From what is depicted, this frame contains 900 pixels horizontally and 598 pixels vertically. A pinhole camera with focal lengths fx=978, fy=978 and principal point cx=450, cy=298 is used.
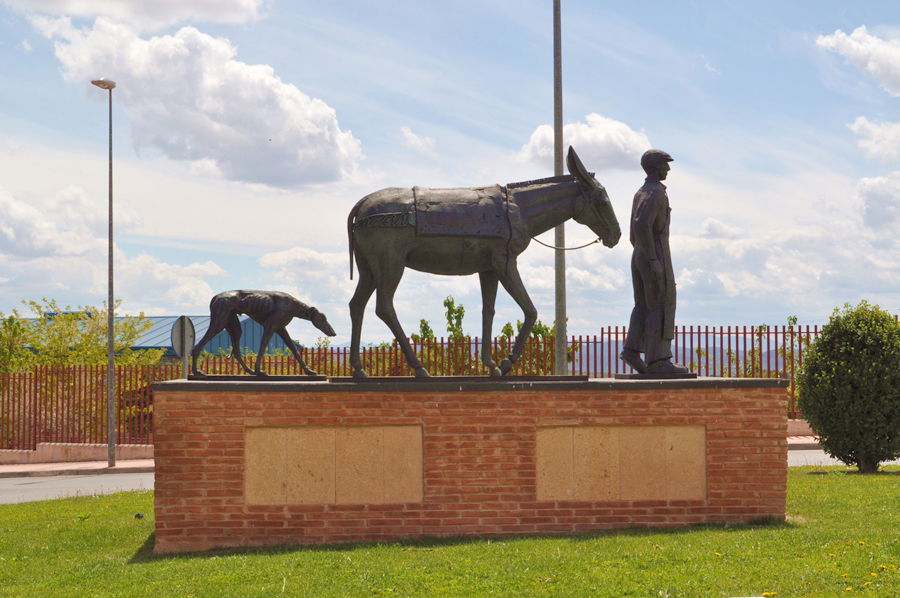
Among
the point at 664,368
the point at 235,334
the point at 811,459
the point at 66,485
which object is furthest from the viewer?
the point at 811,459

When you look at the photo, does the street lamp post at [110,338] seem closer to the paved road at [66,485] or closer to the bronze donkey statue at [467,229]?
the paved road at [66,485]

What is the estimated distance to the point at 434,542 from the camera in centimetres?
879

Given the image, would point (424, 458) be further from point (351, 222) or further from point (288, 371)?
point (288, 371)

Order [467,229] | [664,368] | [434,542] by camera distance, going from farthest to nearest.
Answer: [664,368]
[467,229]
[434,542]

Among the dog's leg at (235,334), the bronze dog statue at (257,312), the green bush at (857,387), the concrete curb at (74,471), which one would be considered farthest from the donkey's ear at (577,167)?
the concrete curb at (74,471)

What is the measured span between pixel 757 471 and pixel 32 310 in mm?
22624

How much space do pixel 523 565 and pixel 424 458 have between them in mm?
1732

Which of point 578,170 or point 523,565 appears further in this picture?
point 578,170

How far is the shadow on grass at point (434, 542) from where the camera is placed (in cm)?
870

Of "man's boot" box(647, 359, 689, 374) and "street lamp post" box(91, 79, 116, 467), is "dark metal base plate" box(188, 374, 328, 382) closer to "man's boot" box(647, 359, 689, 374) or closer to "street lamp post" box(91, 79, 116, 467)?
"man's boot" box(647, 359, 689, 374)

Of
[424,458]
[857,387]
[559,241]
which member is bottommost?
[424,458]

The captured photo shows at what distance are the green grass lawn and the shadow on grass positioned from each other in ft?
0.09

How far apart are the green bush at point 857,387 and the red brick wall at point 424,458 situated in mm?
6298

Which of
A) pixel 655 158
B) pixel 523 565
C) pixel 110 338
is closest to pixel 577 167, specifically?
pixel 655 158
